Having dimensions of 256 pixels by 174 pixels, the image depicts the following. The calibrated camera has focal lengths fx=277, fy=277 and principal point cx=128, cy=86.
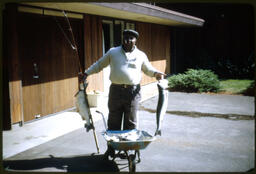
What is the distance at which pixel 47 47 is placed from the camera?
23.8ft

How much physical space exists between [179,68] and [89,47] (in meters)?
9.92

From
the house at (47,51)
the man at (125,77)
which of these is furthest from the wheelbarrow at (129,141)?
the house at (47,51)

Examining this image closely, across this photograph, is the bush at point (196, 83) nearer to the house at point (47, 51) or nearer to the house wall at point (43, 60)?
the house at point (47, 51)

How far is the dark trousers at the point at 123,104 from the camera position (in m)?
4.25

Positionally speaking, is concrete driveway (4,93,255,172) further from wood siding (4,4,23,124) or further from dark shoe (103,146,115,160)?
wood siding (4,4,23,124)

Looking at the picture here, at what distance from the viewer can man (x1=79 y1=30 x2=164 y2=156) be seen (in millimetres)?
4195

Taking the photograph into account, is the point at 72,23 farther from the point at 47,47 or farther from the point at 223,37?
the point at 223,37

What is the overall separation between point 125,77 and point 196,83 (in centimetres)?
784

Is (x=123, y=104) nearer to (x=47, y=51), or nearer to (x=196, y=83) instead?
(x=47, y=51)

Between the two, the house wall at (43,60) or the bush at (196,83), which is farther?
the bush at (196,83)

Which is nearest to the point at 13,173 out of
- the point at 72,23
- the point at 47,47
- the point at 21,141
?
the point at 21,141

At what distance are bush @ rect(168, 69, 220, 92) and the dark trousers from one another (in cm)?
758

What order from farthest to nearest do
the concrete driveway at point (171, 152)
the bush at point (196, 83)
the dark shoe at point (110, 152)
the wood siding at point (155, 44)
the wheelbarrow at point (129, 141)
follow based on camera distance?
the wood siding at point (155, 44), the bush at point (196, 83), the dark shoe at point (110, 152), the concrete driveway at point (171, 152), the wheelbarrow at point (129, 141)

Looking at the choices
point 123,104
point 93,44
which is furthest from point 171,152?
point 93,44
